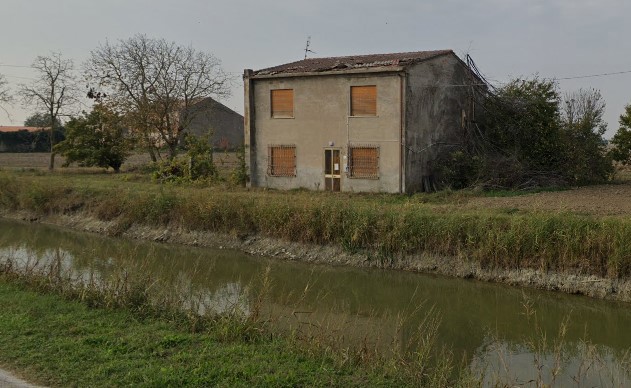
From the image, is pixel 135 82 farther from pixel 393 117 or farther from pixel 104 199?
pixel 393 117

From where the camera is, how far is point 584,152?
24453 mm

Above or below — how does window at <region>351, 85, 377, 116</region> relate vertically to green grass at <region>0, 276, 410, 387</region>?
above

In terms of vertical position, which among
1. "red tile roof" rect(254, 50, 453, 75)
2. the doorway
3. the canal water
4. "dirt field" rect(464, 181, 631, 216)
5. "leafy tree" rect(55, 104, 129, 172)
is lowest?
the canal water

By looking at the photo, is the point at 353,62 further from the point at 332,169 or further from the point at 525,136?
the point at 525,136

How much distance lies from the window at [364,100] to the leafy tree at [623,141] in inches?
460

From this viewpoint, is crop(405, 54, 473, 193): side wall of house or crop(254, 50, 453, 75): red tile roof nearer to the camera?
crop(405, 54, 473, 193): side wall of house

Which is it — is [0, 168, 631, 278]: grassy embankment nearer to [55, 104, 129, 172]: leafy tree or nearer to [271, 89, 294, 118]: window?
[271, 89, 294, 118]: window

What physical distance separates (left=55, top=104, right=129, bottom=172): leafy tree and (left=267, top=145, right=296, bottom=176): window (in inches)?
547

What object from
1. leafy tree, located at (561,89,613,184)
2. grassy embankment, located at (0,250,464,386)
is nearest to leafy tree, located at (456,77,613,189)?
leafy tree, located at (561,89,613,184)

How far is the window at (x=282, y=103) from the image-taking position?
79.3ft

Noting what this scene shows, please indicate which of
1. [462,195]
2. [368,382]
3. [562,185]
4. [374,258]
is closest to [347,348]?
[368,382]

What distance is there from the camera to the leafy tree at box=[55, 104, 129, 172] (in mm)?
35281

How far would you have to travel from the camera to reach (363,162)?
22.7m

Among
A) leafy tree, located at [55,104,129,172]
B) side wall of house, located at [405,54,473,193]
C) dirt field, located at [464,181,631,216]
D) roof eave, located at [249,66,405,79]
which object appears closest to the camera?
dirt field, located at [464,181,631,216]
